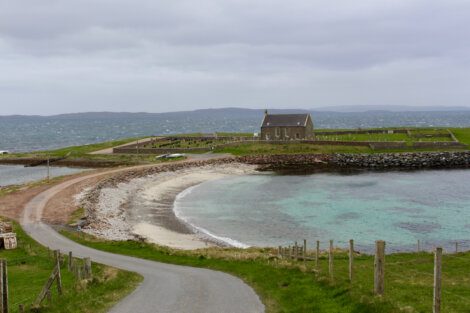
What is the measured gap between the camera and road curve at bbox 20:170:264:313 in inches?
719

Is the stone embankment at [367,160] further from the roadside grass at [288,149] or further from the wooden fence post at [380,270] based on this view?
the wooden fence post at [380,270]

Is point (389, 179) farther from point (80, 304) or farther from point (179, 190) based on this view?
point (80, 304)

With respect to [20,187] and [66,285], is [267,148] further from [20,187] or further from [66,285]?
[66,285]

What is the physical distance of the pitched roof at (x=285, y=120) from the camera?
104275 millimetres

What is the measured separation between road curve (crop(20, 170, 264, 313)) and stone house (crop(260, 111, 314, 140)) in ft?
248

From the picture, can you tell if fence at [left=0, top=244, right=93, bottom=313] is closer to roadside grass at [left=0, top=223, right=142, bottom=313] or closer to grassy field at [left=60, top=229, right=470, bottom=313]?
roadside grass at [left=0, top=223, right=142, bottom=313]

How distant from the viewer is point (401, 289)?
59.8ft

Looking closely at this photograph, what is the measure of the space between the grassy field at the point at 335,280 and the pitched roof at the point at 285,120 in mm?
73681

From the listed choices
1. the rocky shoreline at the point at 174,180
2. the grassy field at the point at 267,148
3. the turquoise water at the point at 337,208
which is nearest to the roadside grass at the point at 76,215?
the rocky shoreline at the point at 174,180

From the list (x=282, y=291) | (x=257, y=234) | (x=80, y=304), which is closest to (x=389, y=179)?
(x=257, y=234)

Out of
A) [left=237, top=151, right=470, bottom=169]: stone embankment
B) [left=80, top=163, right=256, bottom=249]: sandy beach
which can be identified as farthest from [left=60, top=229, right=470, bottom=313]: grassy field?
[left=237, top=151, right=470, bottom=169]: stone embankment

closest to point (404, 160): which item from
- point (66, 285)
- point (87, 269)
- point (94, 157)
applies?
point (94, 157)

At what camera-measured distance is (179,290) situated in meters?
20.9

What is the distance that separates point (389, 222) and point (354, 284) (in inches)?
1105
